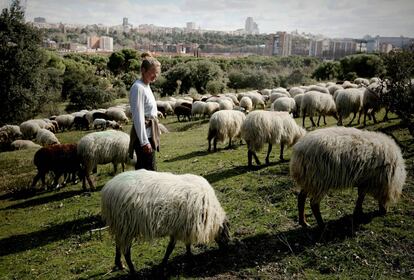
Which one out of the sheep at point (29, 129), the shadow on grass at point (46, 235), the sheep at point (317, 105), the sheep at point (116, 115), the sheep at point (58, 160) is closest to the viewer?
the shadow on grass at point (46, 235)

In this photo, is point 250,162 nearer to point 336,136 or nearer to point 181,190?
point 336,136

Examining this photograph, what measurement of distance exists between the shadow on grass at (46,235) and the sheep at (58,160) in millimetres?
3315

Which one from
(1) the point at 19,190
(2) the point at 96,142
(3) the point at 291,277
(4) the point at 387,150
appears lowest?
(1) the point at 19,190

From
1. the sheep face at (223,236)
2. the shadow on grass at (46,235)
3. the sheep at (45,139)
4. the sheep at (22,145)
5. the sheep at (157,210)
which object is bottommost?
the sheep at (22,145)

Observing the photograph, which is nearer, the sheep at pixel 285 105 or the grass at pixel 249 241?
the grass at pixel 249 241

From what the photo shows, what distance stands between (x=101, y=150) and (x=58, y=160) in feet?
6.36

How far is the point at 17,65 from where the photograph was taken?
20469 mm

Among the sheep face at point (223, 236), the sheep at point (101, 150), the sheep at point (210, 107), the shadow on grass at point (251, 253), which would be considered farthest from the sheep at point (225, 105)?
the sheep face at point (223, 236)

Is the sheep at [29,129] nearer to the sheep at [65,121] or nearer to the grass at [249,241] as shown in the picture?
the sheep at [65,121]

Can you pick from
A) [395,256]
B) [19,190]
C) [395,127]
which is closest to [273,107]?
[395,127]

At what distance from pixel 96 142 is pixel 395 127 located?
37.9ft

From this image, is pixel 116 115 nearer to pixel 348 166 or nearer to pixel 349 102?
pixel 349 102

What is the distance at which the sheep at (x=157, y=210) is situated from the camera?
5203mm

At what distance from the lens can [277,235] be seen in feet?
20.4
